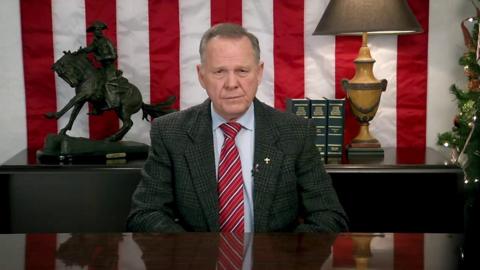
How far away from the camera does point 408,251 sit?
1368 mm

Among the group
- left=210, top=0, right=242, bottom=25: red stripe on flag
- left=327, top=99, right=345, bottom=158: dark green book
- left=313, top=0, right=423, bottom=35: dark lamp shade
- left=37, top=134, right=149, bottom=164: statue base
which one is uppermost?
left=210, top=0, right=242, bottom=25: red stripe on flag

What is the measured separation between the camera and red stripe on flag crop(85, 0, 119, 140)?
9.98 ft

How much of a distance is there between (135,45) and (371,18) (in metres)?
1.16

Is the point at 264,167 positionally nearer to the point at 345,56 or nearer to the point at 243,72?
the point at 243,72

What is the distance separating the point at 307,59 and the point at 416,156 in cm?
71

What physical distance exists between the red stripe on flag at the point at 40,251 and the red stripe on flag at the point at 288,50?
5.87 ft

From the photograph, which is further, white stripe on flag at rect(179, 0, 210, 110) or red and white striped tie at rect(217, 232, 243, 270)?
white stripe on flag at rect(179, 0, 210, 110)

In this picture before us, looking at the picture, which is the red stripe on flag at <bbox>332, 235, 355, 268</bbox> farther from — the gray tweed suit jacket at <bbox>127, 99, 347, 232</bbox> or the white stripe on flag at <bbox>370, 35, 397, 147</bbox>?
the white stripe on flag at <bbox>370, 35, 397, 147</bbox>

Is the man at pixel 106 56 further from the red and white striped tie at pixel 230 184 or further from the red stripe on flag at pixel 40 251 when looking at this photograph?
the red stripe on flag at pixel 40 251

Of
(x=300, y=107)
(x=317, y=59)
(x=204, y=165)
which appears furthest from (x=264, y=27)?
(x=204, y=165)

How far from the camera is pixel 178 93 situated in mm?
3113

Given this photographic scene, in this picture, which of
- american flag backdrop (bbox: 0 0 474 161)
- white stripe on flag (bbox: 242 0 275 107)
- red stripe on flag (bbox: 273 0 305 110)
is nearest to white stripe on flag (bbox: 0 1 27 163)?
american flag backdrop (bbox: 0 0 474 161)

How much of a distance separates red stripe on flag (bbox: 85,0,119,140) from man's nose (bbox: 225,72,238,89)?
1.27m

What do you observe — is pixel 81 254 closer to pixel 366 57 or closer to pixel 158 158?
pixel 158 158
